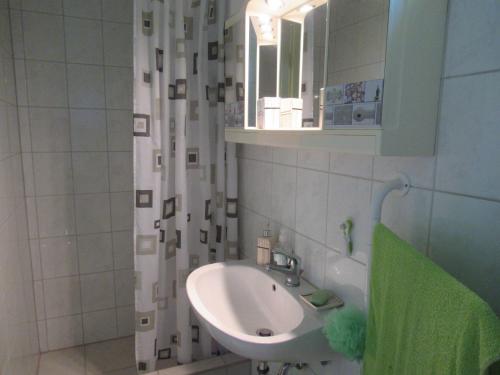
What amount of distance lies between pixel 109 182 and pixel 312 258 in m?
1.45

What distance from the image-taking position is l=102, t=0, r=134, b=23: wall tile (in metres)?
2.01

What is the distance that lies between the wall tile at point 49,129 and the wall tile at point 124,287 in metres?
0.87

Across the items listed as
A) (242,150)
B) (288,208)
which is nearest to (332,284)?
(288,208)

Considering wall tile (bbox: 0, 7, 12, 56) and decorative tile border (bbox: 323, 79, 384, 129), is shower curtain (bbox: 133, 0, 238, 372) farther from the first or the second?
decorative tile border (bbox: 323, 79, 384, 129)

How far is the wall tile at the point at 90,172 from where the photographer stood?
2.09 meters

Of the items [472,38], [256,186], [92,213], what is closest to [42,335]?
[92,213]

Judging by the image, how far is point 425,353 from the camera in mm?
586

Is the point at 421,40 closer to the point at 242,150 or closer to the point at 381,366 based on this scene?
the point at 381,366

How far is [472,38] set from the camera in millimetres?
690

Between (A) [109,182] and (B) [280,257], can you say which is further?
(A) [109,182]

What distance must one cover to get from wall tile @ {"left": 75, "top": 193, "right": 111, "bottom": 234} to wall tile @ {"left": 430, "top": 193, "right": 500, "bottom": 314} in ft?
6.29

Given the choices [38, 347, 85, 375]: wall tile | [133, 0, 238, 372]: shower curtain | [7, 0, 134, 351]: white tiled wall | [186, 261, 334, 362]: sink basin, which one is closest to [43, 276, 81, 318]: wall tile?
[7, 0, 134, 351]: white tiled wall

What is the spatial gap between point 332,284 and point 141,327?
1.00m

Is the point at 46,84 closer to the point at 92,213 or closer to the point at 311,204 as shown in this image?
the point at 92,213
